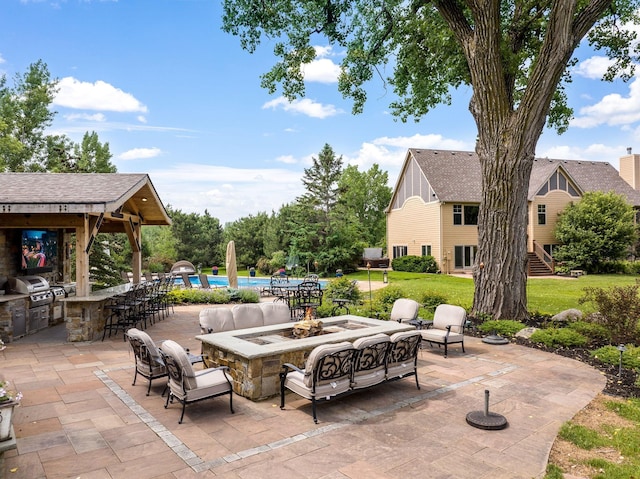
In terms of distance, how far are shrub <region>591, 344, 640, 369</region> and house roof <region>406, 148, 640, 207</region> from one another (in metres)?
20.8

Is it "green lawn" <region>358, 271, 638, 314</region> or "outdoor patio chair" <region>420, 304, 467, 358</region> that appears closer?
"outdoor patio chair" <region>420, 304, 467, 358</region>

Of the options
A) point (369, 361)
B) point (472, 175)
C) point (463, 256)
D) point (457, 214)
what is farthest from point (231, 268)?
point (472, 175)

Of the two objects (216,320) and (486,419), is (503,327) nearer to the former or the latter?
(486,419)

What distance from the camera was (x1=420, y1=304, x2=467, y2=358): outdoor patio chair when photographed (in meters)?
8.45

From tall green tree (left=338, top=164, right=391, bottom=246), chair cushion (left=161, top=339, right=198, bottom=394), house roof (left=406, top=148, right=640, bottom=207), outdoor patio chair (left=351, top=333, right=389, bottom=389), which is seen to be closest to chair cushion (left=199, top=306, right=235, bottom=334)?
chair cushion (left=161, top=339, right=198, bottom=394)

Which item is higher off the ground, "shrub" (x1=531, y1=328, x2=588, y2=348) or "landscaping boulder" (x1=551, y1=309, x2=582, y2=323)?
"landscaping boulder" (x1=551, y1=309, x2=582, y2=323)

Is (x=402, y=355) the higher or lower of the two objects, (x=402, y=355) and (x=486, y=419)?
the higher

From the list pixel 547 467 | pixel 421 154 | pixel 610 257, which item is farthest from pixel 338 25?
pixel 610 257

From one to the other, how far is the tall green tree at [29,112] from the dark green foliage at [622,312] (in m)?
35.2

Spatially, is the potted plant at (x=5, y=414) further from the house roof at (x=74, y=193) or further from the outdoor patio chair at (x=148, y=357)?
the house roof at (x=74, y=193)

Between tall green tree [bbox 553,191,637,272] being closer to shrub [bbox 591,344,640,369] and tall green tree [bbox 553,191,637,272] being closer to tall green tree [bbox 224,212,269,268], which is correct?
shrub [bbox 591,344,640,369]

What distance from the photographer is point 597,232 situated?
27.5 metres

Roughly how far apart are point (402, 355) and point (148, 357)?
362 cm

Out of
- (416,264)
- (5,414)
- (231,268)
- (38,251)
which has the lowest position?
(5,414)
